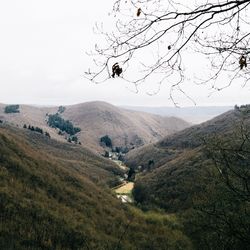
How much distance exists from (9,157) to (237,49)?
2017 inches

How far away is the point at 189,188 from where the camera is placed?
250 ft

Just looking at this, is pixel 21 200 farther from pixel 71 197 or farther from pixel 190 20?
pixel 190 20

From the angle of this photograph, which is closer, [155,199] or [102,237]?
[102,237]

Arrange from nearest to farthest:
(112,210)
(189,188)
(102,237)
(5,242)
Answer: (5,242) → (102,237) → (112,210) → (189,188)

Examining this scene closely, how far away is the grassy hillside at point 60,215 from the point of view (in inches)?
1503

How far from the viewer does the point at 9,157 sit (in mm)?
54469

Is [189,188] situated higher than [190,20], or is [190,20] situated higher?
[190,20]

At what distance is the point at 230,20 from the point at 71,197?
50897 millimetres

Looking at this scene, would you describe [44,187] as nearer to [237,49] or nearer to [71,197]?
[71,197]

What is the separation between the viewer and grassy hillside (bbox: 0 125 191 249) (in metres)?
38.2

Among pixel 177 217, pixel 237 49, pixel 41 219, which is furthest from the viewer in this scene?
pixel 177 217

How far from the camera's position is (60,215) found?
45.3 meters

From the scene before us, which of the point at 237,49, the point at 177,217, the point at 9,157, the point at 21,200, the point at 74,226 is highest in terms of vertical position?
the point at 237,49

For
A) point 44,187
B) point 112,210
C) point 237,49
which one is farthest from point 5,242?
point 237,49
